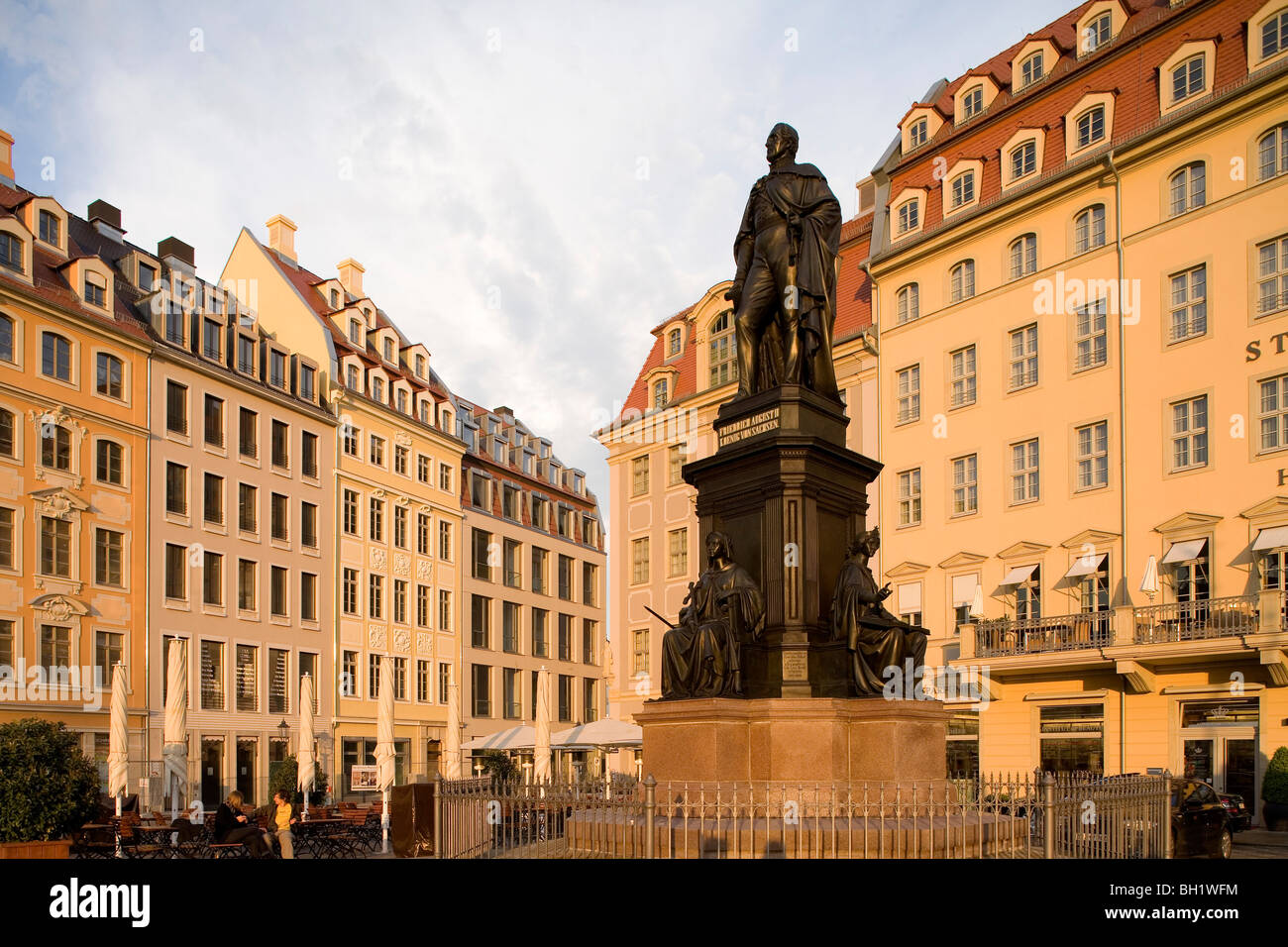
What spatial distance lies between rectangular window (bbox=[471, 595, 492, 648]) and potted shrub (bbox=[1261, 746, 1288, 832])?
3845 centimetres

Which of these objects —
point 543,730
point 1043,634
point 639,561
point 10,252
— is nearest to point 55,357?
point 10,252

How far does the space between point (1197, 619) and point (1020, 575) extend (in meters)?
5.49

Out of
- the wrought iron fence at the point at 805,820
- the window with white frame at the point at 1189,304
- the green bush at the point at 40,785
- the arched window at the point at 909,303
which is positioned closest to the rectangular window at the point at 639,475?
the arched window at the point at 909,303

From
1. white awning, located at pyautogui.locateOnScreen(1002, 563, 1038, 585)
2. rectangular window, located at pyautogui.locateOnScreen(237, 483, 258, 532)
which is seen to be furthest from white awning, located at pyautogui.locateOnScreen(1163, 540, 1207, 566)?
rectangular window, located at pyautogui.locateOnScreen(237, 483, 258, 532)

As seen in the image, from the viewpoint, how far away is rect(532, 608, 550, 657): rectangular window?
64062 millimetres

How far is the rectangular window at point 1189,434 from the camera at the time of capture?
3016 centimetres

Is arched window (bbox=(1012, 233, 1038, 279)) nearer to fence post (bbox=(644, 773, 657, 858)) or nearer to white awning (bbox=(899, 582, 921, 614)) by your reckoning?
white awning (bbox=(899, 582, 921, 614))

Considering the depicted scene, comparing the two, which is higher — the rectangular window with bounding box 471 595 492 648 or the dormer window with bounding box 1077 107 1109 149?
the dormer window with bounding box 1077 107 1109 149

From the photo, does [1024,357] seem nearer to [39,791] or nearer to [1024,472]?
[1024,472]

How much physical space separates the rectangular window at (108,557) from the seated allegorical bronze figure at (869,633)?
32.6 m
